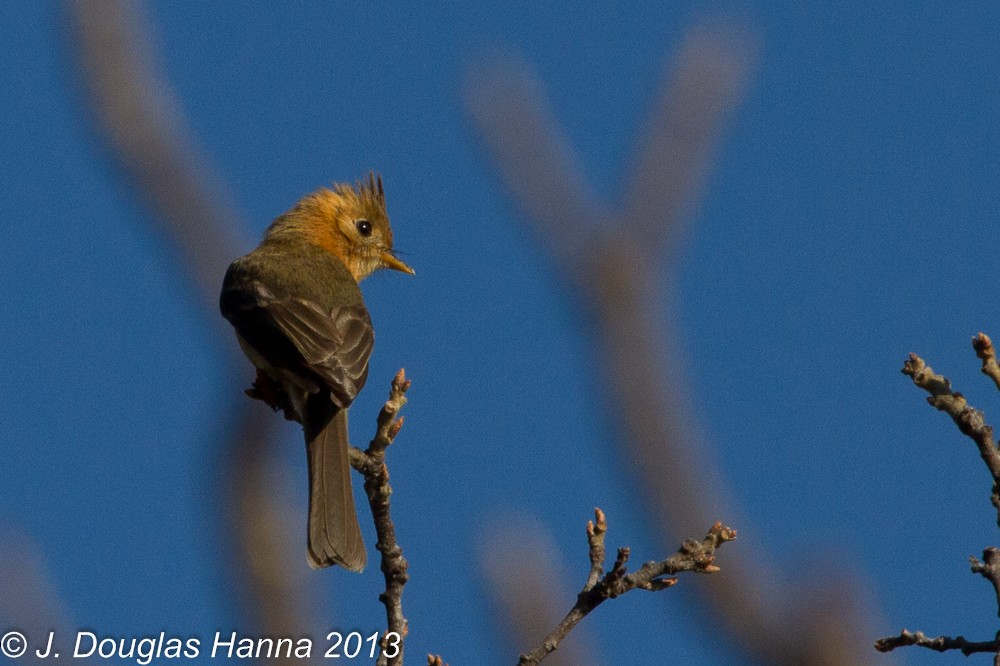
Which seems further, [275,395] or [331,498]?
[275,395]

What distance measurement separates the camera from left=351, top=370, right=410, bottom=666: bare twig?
3.68 m

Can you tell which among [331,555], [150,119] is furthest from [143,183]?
[331,555]

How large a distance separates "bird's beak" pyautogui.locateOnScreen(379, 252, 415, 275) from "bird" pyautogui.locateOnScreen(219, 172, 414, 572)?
0.01 metres

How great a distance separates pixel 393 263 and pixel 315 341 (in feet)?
8.20

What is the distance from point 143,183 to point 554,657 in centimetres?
160

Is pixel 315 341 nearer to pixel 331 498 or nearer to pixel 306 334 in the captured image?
pixel 306 334

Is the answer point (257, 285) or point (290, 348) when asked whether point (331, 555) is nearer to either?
point (290, 348)

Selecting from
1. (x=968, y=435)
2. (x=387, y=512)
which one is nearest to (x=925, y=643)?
(x=968, y=435)

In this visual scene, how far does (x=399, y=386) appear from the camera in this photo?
4559 millimetres

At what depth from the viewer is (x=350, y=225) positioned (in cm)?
870

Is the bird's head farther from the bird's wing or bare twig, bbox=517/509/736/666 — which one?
bare twig, bbox=517/509/736/666

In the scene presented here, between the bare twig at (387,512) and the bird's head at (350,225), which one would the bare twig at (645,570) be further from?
the bird's head at (350,225)

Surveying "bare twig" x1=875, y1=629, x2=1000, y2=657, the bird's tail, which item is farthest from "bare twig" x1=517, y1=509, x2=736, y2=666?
the bird's tail

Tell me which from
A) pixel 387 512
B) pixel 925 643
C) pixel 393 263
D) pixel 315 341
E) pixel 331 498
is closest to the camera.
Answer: pixel 925 643
